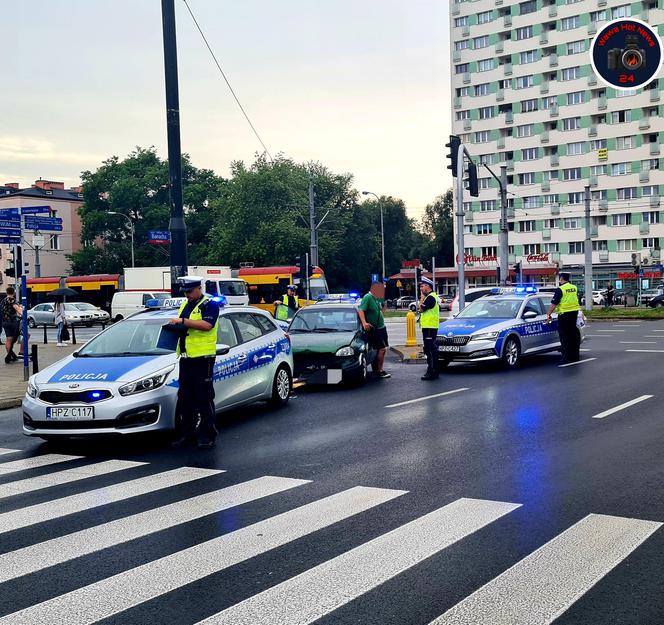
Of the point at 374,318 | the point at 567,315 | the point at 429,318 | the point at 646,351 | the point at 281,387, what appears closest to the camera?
the point at 281,387

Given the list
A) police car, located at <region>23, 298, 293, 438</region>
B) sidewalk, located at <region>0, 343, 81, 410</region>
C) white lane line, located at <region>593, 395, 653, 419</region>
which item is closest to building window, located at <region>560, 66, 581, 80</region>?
sidewalk, located at <region>0, 343, 81, 410</region>

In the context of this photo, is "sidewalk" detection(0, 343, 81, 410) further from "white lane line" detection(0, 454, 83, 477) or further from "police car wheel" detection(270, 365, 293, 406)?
"white lane line" detection(0, 454, 83, 477)

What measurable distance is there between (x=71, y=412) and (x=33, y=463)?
2.08 ft

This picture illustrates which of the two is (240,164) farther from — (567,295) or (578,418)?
(578,418)

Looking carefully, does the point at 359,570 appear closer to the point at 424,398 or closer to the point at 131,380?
the point at 131,380

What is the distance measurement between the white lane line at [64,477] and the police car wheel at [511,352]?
10.2 m

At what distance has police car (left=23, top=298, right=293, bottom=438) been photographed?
342 inches

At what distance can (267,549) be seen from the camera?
5.12m

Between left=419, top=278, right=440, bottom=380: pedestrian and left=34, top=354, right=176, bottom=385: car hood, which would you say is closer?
left=34, top=354, right=176, bottom=385: car hood

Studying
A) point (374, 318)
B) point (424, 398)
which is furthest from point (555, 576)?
point (374, 318)

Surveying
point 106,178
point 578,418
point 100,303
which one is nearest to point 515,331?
point 578,418

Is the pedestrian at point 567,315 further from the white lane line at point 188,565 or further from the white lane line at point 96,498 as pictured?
the white lane line at point 188,565

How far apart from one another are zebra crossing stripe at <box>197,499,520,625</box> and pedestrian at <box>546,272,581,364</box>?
11626 mm

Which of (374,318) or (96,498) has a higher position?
(374,318)
